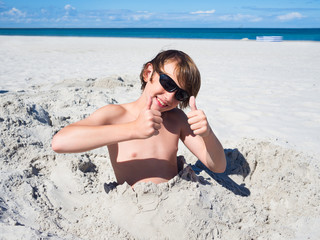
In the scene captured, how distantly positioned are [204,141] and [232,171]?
42.3 inches

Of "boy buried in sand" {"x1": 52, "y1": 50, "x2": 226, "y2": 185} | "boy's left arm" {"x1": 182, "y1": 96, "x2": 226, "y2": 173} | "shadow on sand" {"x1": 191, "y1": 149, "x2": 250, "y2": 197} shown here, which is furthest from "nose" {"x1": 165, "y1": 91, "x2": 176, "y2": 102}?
"shadow on sand" {"x1": 191, "y1": 149, "x2": 250, "y2": 197}

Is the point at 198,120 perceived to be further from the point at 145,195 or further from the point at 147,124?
the point at 145,195

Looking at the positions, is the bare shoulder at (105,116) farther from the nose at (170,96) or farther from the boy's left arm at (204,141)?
the boy's left arm at (204,141)

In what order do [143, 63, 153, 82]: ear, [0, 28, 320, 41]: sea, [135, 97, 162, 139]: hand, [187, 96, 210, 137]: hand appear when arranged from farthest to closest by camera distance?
[0, 28, 320, 41]: sea → [143, 63, 153, 82]: ear → [187, 96, 210, 137]: hand → [135, 97, 162, 139]: hand

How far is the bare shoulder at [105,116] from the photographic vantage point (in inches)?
69.7

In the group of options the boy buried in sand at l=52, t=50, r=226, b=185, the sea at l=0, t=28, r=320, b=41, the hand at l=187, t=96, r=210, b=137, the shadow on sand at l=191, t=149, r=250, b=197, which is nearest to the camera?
the hand at l=187, t=96, r=210, b=137

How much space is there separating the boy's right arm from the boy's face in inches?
10.8

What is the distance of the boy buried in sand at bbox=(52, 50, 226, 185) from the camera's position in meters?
1.73

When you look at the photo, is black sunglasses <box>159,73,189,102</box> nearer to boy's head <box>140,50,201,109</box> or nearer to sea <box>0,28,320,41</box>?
boy's head <box>140,50,201,109</box>

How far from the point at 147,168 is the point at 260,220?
0.81 meters

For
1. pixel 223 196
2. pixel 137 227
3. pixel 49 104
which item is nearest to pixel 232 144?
pixel 223 196

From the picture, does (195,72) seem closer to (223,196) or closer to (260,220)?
(223,196)

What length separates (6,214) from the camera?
1.76 m

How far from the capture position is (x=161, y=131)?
1.97 metres
